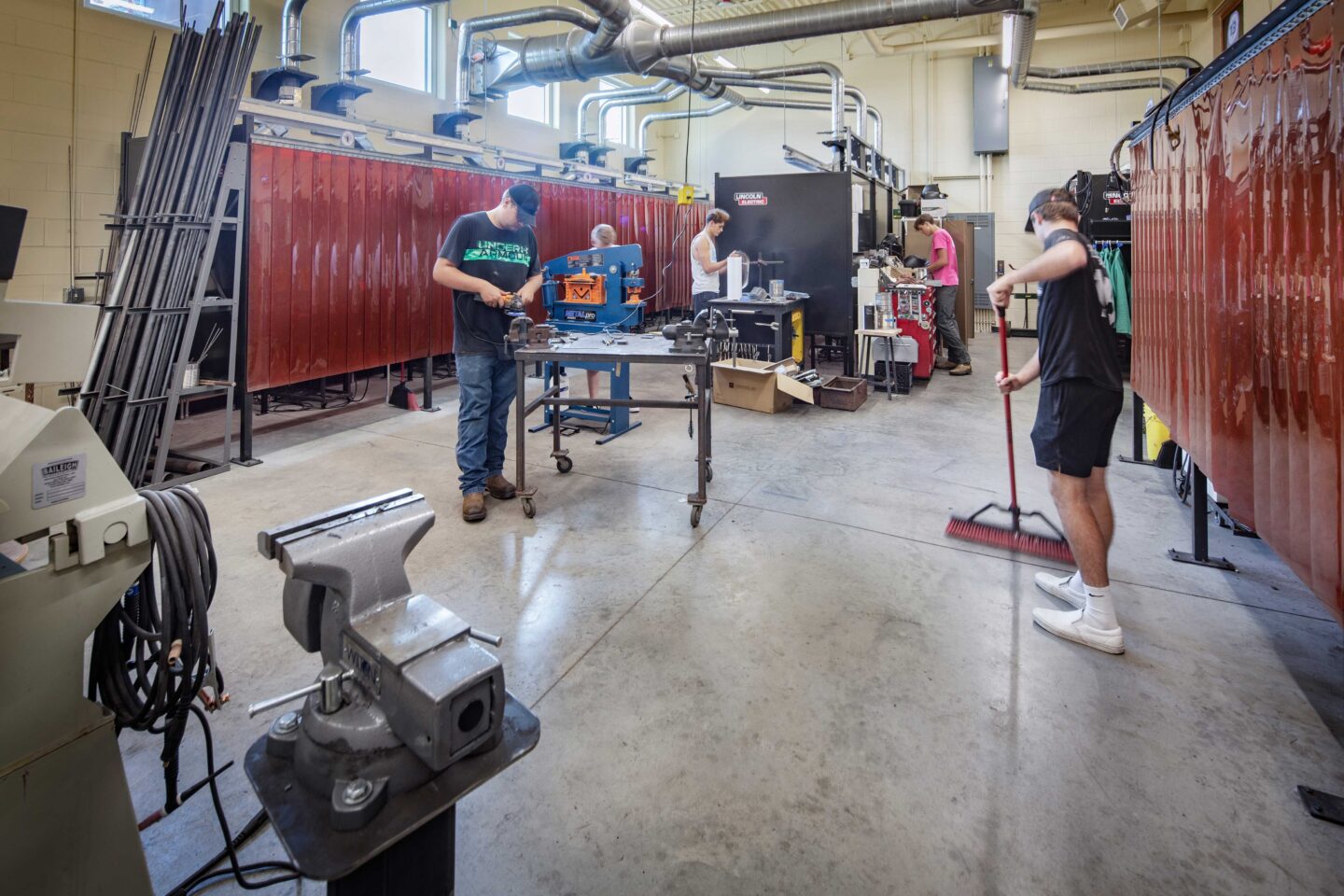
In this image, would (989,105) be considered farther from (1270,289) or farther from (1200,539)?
(1270,289)

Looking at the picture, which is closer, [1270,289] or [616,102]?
[1270,289]

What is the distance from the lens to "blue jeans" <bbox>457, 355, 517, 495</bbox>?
327 cm

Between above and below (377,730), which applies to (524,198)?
above

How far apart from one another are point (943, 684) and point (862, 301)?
195 inches

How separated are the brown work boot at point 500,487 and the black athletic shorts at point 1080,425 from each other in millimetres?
2415

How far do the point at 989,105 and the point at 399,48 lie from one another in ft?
27.1

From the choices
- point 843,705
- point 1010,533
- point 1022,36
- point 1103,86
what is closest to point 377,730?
point 843,705

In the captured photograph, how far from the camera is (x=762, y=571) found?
2.71 metres

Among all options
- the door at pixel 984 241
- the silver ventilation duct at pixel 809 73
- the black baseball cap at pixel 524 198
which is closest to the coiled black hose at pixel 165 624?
the black baseball cap at pixel 524 198

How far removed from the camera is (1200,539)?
2.74 m

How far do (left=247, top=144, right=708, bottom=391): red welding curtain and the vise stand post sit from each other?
4.27m

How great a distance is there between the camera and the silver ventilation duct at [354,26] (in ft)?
19.8

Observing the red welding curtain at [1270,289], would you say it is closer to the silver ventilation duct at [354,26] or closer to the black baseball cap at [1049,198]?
the black baseball cap at [1049,198]

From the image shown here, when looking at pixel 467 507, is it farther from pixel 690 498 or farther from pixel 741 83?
pixel 741 83
